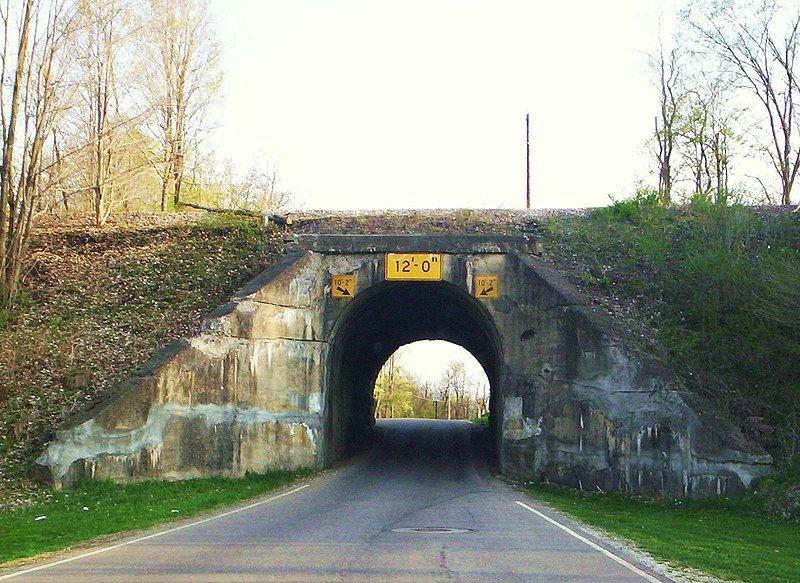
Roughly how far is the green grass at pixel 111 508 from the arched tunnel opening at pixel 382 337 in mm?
4414

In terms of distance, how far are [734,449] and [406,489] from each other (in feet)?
23.1

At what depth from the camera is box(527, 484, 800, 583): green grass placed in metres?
10.6

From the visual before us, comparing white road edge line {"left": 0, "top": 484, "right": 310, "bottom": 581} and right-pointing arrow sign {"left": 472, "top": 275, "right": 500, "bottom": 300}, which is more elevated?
right-pointing arrow sign {"left": 472, "top": 275, "right": 500, "bottom": 300}

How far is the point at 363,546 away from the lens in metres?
11.1

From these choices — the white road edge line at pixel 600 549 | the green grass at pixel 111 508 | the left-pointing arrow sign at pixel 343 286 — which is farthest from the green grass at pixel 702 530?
the left-pointing arrow sign at pixel 343 286

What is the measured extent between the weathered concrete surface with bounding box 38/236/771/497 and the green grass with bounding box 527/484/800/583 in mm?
730

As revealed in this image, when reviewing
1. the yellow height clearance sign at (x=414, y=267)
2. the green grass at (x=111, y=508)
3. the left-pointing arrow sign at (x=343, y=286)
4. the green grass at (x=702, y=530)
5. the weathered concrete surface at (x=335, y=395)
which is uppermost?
the yellow height clearance sign at (x=414, y=267)

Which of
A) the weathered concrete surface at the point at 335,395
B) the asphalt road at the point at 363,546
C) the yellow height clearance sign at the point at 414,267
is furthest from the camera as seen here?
the yellow height clearance sign at the point at 414,267

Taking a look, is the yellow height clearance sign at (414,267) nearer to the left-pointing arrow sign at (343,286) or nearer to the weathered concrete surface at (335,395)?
the weathered concrete surface at (335,395)

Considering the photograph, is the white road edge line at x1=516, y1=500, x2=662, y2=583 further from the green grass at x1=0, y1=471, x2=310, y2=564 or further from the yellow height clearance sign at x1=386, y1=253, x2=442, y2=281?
the yellow height clearance sign at x1=386, y1=253, x2=442, y2=281

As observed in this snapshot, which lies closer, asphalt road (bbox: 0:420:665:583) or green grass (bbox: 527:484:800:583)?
asphalt road (bbox: 0:420:665:583)

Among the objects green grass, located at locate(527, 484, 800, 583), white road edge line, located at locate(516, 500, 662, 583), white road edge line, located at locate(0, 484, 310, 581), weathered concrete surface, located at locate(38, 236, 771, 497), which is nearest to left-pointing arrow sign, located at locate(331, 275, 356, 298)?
weathered concrete surface, located at locate(38, 236, 771, 497)

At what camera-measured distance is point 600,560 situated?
1045 centimetres

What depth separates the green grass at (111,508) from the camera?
41.5 ft
